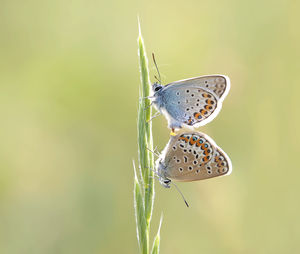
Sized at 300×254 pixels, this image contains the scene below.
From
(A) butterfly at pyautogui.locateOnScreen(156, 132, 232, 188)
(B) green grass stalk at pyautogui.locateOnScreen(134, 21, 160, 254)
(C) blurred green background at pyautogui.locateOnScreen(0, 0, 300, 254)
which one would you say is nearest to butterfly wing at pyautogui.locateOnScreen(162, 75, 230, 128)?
(A) butterfly at pyautogui.locateOnScreen(156, 132, 232, 188)

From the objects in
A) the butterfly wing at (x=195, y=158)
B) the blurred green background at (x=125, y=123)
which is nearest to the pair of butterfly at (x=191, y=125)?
the butterfly wing at (x=195, y=158)

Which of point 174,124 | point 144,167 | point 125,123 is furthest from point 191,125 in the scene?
point 125,123

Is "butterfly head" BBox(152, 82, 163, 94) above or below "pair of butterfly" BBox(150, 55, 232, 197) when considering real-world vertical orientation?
above

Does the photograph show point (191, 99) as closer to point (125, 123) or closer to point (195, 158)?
point (195, 158)

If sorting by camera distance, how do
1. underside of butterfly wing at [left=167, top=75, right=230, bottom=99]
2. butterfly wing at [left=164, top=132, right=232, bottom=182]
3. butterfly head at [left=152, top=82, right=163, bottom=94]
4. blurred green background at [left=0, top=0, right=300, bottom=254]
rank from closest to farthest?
butterfly wing at [left=164, top=132, right=232, bottom=182]
underside of butterfly wing at [left=167, top=75, right=230, bottom=99]
butterfly head at [left=152, top=82, right=163, bottom=94]
blurred green background at [left=0, top=0, right=300, bottom=254]

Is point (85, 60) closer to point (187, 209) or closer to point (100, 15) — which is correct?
point (100, 15)

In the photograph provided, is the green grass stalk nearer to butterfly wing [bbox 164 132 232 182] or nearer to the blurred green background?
butterfly wing [bbox 164 132 232 182]

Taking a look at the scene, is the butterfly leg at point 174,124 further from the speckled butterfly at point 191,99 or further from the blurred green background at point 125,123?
the blurred green background at point 125,123
